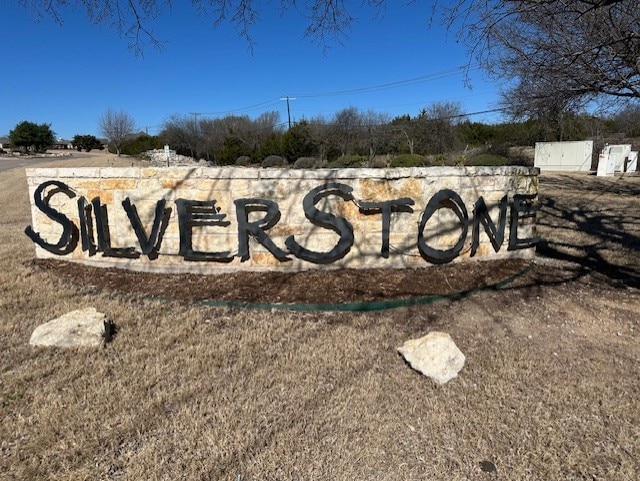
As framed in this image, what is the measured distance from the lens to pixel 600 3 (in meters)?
3.63

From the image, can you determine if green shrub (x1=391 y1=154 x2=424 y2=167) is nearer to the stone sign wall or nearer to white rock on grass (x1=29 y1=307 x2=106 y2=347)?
the stone sign wall

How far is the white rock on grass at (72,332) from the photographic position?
3.28 m

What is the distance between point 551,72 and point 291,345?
6926mm

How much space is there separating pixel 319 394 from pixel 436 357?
0.91 m

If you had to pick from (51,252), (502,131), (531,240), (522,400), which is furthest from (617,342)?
(502,131)

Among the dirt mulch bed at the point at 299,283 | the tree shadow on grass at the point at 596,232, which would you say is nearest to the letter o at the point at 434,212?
the dirt mulch bed at the point at 299,283

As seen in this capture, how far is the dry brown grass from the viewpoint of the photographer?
7.14 feet

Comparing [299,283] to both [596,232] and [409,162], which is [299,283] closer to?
[596,232]

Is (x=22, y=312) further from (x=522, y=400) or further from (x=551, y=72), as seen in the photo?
(x=551, y=72)

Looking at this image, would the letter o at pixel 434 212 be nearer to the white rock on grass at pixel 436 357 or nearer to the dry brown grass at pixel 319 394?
the dry brown grass at pixel 319 394

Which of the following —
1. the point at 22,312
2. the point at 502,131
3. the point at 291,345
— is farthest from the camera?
the point at 502,131

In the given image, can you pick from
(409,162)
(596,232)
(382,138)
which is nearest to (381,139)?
(382,138)

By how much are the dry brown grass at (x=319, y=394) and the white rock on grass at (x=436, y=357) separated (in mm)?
74

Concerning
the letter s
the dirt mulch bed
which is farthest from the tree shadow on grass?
the letter s
